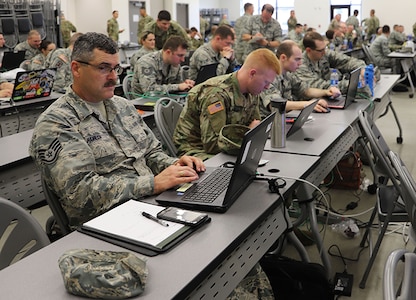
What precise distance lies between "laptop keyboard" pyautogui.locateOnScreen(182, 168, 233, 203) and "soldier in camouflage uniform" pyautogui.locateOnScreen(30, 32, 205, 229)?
0.06 m

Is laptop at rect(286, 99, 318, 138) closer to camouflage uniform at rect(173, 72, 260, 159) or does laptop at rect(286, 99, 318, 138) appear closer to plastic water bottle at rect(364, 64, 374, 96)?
camouflage uniform at rect(173, 72, 260, 159)

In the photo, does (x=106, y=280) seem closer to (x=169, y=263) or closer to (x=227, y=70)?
(x=169, y=263)

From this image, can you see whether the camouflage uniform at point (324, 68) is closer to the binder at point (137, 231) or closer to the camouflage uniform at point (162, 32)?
the camouflage uniform at point (162, 32)

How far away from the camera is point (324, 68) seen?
4605mm

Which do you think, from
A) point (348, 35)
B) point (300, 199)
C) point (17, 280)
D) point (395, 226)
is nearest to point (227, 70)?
point (395, 226)

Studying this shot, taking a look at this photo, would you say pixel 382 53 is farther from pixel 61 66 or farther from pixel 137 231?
pixel 137 231

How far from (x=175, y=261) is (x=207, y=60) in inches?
168

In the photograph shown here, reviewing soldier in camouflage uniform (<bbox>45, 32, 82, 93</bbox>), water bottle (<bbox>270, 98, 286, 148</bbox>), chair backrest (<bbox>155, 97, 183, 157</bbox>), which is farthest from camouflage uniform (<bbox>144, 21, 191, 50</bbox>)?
water bottle (<bbox>270, 98, 286, 148</bbox>)

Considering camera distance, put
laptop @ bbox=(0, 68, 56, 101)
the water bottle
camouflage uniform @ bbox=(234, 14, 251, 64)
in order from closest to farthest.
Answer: the water bottle < laptop @ bbox=(0, 68, 56, 101) < camouflage uniform @ bbox=(234, 14, 251, 64)

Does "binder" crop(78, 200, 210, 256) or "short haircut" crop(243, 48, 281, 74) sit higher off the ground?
"short haircut" crop(243, 48, 281, 74)

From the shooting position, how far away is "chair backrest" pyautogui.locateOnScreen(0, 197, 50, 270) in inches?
59.5

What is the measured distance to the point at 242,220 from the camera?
1.61 m

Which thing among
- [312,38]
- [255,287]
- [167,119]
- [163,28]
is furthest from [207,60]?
[255,287]

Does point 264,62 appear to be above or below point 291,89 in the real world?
above
